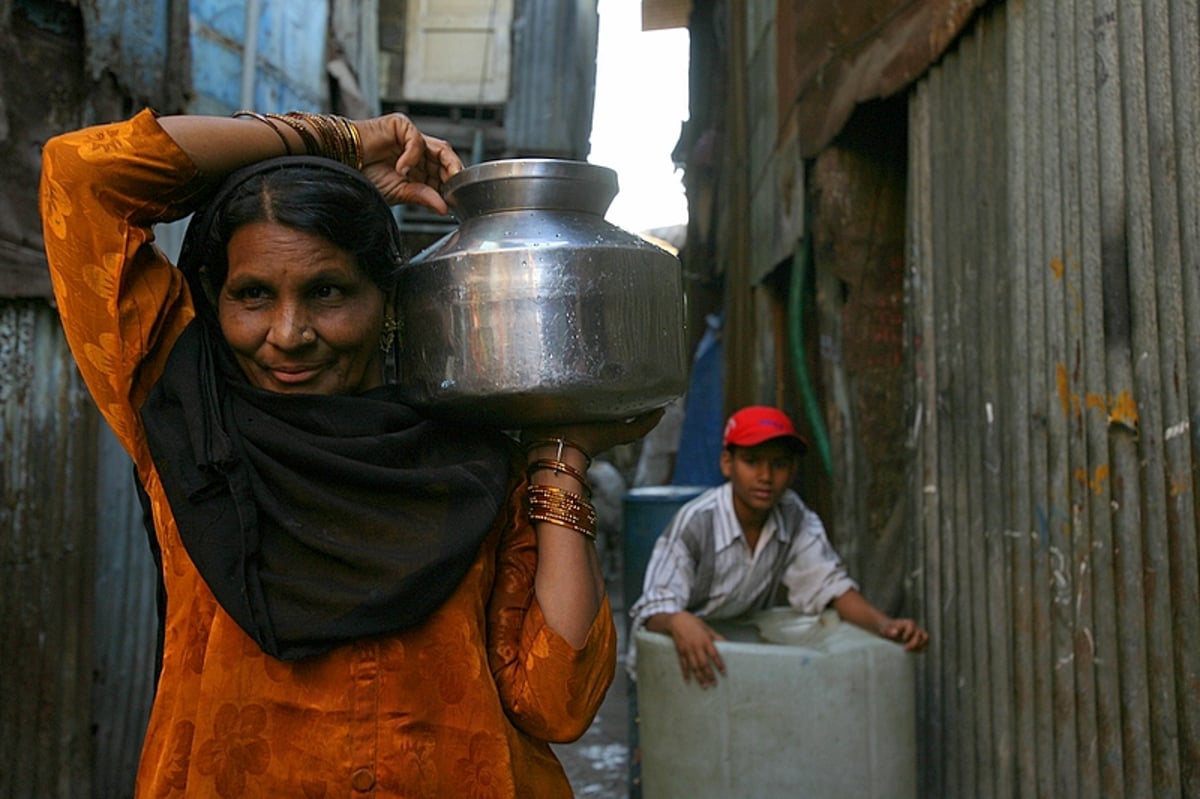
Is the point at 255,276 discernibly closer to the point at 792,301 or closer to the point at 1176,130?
the point at 1176,130

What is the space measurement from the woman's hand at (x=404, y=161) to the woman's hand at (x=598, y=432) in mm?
392

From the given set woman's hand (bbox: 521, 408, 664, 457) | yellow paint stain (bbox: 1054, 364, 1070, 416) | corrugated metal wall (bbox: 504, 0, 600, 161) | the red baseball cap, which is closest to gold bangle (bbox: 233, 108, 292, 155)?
woman's hand (bbox: 521, 408, 664, 457)

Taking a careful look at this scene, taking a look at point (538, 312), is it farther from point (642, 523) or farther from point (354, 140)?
point (642, 523)

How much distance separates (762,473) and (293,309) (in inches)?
101

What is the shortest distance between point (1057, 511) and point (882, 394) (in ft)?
5.11

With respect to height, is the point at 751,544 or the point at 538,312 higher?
the point at 538,312

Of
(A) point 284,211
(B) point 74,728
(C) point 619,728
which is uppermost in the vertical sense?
(A) point 284,211

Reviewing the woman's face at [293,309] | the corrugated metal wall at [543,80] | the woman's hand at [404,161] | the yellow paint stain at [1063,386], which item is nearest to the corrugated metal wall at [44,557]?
the woman's hand at [404,161]

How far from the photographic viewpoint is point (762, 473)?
12.2ft

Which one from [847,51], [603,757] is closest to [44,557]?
[603,757]

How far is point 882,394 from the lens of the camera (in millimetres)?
4133

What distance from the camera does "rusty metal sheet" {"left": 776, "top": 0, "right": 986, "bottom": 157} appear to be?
330cm

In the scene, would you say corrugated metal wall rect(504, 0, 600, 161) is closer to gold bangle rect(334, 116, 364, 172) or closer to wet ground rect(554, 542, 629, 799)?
wet ground rect(554, 542, 629, 799)

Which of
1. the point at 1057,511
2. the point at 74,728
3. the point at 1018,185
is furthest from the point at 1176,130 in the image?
the point at 74,728
